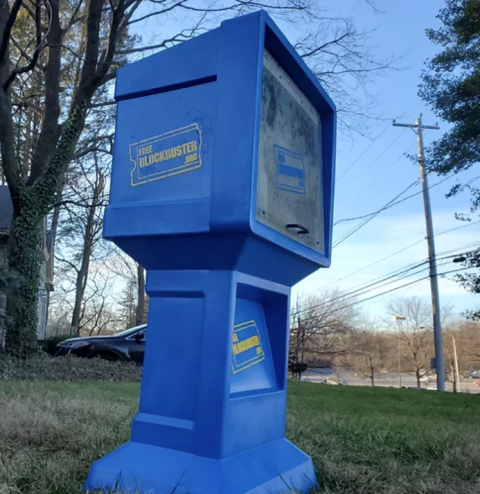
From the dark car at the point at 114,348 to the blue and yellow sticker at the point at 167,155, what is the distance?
1052cm

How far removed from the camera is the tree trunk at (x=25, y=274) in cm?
Result: 952

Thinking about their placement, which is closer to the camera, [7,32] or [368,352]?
[7,32]

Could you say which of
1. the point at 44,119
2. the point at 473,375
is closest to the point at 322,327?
the point at 44,119

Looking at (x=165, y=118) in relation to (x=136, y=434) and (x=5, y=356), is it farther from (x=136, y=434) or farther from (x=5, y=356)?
(x=5, y=356)

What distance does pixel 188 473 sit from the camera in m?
1.55

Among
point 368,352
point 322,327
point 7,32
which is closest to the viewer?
point 7,32

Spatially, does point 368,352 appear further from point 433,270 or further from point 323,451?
point 323,451

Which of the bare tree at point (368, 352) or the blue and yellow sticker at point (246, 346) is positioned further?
the bare tree at point (368, 352)

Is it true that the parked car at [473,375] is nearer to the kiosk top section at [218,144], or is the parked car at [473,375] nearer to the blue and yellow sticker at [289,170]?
the blue and yellow sticker at [289,170]

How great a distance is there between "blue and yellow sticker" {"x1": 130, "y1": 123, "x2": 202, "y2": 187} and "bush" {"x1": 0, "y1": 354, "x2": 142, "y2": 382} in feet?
22.2

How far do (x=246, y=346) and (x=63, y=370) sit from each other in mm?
7809

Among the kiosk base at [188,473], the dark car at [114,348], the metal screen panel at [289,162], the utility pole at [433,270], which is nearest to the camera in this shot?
the kiosk base at [188,473]

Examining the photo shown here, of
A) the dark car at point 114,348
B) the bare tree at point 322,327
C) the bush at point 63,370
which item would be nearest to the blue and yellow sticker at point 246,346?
the bush at point 63,370

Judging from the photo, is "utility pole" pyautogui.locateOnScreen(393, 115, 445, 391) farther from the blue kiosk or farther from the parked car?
the parked car
